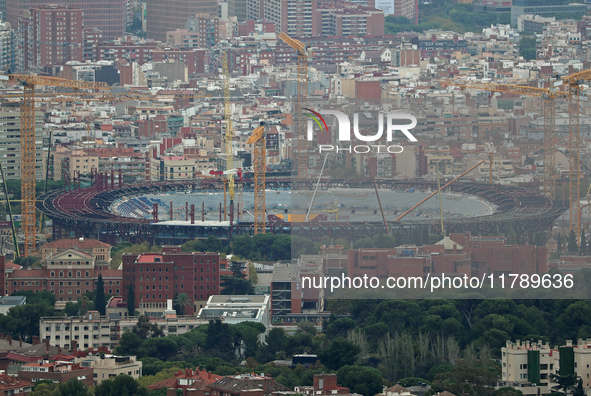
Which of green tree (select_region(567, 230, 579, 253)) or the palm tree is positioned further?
the palm tree

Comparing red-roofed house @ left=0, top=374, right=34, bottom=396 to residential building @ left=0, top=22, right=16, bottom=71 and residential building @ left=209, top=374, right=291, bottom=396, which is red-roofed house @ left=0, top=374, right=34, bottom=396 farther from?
residential building @ left=0, top=22, right=16, bottom=71

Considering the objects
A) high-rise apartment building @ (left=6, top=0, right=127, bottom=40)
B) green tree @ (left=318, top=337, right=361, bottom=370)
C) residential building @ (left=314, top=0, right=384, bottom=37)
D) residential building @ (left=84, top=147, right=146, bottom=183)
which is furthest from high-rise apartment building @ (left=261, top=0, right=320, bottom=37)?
green tree @ (left=318, top=337, right=361, bottom=370)

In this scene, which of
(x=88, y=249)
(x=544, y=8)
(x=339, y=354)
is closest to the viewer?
(x=339, y=354)

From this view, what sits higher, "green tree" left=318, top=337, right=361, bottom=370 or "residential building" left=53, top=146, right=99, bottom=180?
"residential building" left=53, top=146, right=99, bottom=180

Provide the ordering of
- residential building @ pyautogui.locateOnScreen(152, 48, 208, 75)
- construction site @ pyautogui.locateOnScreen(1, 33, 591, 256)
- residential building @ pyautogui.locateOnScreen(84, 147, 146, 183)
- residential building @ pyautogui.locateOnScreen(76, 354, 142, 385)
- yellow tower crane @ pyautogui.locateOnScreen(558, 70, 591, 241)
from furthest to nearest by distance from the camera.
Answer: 1. residential building @ pyautogui.locateOnScreen(152, 48, 208, 75)
2. residential building @ pyautogui.locateOnScreen(84, 147, 146, 183)
3. yellow tower crane @ pyautogui.locateOnScreen(558, 70, 591, 241)
4. construction site @ pyautogui.locateOnScreen(1, 33, 591, 256)
5. residential building @ pyautogui.locateOnScreen(76, 354, 142, 385)

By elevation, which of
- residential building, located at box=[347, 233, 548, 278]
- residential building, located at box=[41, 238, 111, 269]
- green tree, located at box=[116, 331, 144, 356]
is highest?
residential building, located at box=[347, 233, 548, 278]

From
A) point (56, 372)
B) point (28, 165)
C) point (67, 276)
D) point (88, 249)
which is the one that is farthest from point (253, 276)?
point (28, 165)

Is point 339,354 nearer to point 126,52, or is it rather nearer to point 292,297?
point 292,297
